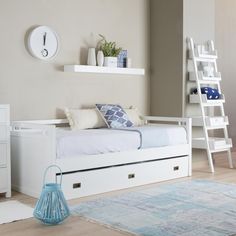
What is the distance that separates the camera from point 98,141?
353cm

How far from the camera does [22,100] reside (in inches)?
155

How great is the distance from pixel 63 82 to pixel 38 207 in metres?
1.90

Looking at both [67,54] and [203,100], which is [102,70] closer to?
[67,54]

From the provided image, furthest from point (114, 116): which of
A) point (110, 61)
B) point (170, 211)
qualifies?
point (170, 211)

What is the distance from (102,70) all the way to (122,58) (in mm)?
391

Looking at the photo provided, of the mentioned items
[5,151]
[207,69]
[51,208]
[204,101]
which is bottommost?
[51,208]

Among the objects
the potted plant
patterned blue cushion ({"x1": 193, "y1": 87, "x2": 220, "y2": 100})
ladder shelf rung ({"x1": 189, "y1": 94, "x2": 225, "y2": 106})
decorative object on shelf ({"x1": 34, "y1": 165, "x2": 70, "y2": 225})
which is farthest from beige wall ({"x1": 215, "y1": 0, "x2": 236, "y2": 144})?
decorative object on shelf ({"x1": 34, "y1": 165, "x2": 70, "y2": 225})

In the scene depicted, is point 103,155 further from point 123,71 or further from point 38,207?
point 123,71

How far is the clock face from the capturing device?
3963 mm

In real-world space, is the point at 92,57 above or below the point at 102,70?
above

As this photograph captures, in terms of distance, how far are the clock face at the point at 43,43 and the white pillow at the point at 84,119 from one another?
1.93ft

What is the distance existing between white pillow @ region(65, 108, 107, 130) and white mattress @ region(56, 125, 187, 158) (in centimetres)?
35

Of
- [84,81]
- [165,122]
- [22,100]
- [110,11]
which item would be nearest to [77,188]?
[22,100]

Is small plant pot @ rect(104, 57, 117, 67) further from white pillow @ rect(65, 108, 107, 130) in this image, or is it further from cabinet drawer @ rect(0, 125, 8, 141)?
cabinet drawer @ rect(0, 125, 8, 141)
